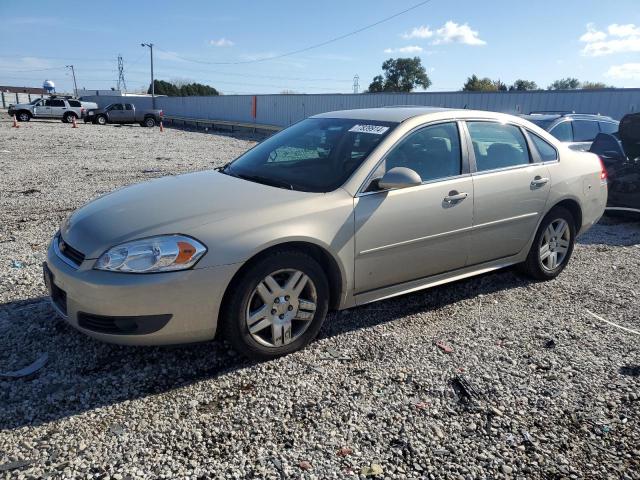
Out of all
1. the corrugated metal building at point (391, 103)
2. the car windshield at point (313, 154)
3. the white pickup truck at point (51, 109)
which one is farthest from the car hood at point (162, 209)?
the white pickup truck at point (51, 109)

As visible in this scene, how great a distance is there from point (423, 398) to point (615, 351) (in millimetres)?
1679

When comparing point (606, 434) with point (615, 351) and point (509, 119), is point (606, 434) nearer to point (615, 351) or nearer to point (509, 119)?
point (615, 351)

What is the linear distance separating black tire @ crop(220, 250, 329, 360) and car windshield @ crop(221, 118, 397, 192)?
1.97 ft

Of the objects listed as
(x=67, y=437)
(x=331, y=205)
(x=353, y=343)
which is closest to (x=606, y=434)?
(x=353, y=343)

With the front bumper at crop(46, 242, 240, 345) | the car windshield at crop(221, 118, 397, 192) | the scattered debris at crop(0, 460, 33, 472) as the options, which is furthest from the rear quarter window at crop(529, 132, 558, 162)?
the scattered debris at crop(0, 460, 33, 472)

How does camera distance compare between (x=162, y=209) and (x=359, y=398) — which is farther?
(x=162, y=209)

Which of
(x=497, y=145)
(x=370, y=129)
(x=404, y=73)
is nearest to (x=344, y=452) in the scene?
(x=370, y=129)

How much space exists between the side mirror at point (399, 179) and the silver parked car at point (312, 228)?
11mm

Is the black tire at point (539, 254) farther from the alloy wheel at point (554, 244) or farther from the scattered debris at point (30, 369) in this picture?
the scattered debris at point (30, 369)

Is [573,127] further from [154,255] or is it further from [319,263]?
[154,255]

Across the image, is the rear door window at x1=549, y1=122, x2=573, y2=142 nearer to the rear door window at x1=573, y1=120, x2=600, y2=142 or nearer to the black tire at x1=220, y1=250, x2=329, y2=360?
the rear door window at x1=573, y1=120, x2=600, y2=142

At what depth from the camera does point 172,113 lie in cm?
5069

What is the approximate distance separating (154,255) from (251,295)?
63 cm

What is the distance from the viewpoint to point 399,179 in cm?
355
